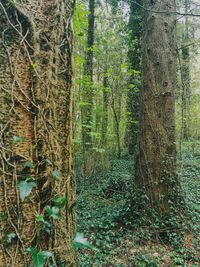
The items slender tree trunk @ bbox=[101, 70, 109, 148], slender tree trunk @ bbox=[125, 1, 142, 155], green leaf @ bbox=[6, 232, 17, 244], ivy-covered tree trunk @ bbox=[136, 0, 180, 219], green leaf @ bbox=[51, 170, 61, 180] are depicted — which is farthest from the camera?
slender tree trunk @ bbox=[125, 1, 142, 155]

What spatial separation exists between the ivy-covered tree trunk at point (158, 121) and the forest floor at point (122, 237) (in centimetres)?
44

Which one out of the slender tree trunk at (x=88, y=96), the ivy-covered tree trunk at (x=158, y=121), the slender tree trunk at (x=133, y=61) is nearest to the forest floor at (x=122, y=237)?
the ivy-covered tree trunk at (x=158, y=121)

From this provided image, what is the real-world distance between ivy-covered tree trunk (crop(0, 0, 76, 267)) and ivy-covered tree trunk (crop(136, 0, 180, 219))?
258 cm

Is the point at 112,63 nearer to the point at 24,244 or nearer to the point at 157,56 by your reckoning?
the point at 157,56

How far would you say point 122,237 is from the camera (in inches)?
159

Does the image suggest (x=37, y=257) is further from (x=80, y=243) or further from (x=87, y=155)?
(x=87, y=155)

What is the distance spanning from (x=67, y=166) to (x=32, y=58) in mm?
810

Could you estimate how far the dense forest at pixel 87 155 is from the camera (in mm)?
1734

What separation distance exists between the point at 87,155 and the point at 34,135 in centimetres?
491

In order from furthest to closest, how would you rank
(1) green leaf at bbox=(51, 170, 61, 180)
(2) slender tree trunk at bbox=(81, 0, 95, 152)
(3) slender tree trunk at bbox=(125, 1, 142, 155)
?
(3) slender tree trunk at bbox=(125, 1, 142, 155)
(2) slender tree trunk at bbox=(81, 0, 95, 152)
(1) green leaf at bbox=(51, 170, 61, 180)

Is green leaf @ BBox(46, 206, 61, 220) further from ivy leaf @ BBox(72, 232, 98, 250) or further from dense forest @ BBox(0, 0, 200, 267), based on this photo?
ivy leaf @ BBox(72, 232, 98, 250)

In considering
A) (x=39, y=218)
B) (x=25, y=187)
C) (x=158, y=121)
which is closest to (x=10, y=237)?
(x=39, y=218)

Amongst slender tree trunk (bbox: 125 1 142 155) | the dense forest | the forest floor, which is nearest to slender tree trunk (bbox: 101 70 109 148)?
the dense forest

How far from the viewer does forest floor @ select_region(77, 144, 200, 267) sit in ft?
11.5
